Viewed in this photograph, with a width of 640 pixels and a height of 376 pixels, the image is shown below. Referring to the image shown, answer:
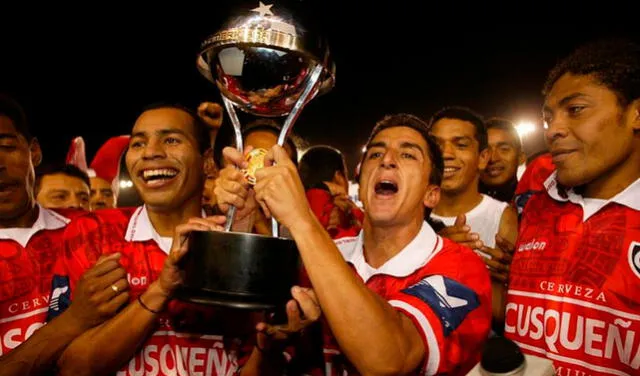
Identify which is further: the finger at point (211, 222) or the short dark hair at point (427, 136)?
the short dark hair at point (427, 136)

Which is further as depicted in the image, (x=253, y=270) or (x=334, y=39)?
(x=334, y=39)

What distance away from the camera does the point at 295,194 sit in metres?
1.64

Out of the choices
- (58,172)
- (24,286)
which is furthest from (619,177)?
(58,172)

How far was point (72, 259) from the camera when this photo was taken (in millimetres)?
2348

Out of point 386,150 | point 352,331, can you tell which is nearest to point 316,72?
point 386,150

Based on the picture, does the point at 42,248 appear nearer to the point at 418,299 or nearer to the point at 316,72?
the point at 316,72

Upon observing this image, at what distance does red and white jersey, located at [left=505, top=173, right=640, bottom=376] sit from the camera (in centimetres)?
198

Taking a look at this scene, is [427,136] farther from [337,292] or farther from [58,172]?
[58,172]

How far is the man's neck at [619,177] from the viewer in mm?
2230

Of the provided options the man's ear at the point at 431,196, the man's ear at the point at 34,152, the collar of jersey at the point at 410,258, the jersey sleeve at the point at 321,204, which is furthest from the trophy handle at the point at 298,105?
the jersey sleeve at the point at 321,204

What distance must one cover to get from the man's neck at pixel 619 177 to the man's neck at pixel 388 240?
84 cm

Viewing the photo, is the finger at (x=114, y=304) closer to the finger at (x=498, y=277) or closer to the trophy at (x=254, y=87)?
the trophy at (x=254, y=87)

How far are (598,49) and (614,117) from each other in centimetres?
41

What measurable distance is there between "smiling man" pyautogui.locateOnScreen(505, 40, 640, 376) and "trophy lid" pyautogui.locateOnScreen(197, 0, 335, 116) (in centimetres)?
120
